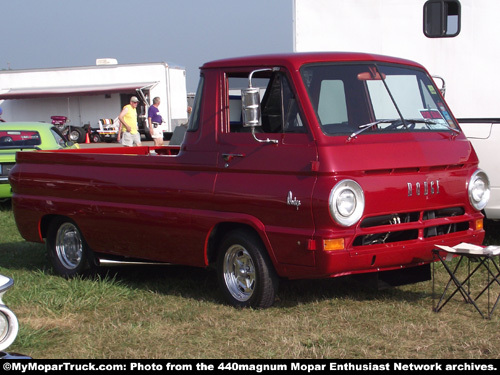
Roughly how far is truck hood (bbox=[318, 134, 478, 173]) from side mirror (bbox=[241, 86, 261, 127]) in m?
0.58

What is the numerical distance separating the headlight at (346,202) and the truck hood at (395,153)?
0.41 feet

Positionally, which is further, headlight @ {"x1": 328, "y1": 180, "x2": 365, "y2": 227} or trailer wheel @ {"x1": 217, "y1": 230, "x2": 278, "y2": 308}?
trailer wheel @ {"x1": 217, "y1": 230, "x2": 278, "y2": 308}

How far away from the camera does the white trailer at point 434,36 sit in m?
9.05

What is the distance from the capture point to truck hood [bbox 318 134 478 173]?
5828 millimetres

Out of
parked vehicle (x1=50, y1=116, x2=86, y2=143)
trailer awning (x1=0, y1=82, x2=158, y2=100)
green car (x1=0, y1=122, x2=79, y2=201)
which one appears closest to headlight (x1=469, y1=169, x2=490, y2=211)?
green car (x1=0, y1=122, x2=79, y2=201)

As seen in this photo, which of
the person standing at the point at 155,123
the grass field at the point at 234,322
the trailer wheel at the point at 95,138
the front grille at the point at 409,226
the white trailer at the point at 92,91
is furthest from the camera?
the trailer wheel at the point at 95,138

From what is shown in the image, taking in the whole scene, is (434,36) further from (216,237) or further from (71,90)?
(71,90)

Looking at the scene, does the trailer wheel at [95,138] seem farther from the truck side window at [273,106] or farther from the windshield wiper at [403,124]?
the windshield wiper at [403,124]

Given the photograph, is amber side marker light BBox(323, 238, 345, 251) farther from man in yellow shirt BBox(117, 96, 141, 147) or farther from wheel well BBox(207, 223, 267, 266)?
man in yellow shirt BBox(117, 96, 141, 147)

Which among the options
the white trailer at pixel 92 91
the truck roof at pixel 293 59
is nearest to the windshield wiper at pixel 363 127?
the truck roof at pixel 293 59

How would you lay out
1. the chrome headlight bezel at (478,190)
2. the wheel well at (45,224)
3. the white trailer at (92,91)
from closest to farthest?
the chrome headlight bezel at (478,190)
the wheel well at (45,224)
the white trailer at (92,91)

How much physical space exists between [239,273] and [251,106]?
4.69 feet

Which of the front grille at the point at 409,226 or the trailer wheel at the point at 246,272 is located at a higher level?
the front grille at the point at 409,226

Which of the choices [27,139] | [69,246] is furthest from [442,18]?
[27,139]
